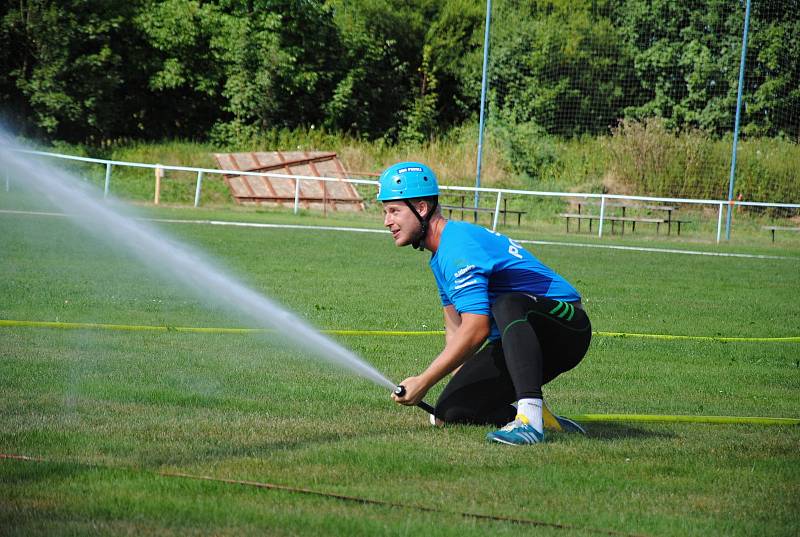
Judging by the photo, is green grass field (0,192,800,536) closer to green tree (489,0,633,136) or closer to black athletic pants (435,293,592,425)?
black athletic pants (435,293,592,425)

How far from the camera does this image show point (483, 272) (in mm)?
5715

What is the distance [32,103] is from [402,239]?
35.3 m

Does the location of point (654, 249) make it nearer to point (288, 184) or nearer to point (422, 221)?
point (288, 184)

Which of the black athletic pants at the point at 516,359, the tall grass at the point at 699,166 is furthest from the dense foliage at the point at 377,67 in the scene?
the black athletic pants at the point at 516,359

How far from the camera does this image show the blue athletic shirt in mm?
5684

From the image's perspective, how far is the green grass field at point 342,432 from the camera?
4.39 meters

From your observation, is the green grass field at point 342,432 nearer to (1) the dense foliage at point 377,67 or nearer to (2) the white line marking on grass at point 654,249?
(2) the white line marking on grass at point 654,249

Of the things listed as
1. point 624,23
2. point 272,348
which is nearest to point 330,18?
point 624,23

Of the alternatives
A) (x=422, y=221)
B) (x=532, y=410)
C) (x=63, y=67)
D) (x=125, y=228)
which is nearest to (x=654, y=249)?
(x=125, y=228)

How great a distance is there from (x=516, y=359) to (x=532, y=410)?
0.30 metres

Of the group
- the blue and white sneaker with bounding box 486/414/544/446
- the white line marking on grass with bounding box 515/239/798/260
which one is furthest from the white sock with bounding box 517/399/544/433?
the white line marking on grass with bounding box 515/239/798/260

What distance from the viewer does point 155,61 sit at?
142ft

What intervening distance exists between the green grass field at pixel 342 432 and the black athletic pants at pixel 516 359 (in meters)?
0.17

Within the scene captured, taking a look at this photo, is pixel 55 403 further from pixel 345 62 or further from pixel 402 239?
pixel 345 62
